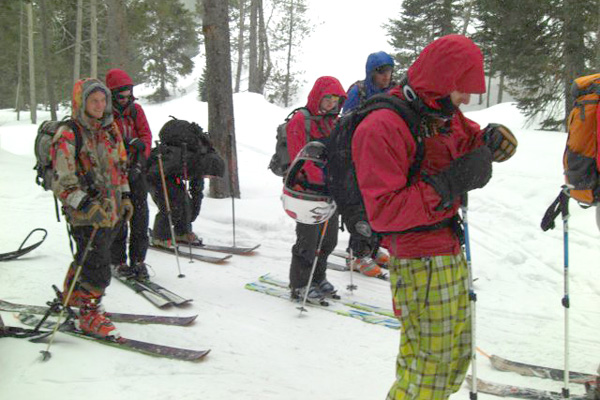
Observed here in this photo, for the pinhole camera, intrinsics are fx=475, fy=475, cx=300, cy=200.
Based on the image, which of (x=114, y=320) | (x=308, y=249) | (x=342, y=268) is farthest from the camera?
(x=342, y=268)

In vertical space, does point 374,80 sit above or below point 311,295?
above

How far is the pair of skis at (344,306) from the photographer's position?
4.69 metres

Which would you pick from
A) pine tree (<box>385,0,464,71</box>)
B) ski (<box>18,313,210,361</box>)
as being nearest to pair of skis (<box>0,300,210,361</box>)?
ski (<box>18,313,210,361</box>)

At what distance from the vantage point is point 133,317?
449 cm

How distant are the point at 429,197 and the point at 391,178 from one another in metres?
0.19

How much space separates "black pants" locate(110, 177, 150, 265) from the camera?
17.8ft

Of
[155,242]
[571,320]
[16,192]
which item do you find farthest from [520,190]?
[16,192]

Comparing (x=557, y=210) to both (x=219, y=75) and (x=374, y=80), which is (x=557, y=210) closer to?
(x=374, y=80)

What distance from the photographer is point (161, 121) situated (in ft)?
59.4


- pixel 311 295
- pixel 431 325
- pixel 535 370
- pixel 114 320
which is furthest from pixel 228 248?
pixel 431 325

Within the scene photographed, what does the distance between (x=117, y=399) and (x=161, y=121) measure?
16079 millimetres

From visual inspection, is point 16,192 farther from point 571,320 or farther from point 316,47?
point 316,47

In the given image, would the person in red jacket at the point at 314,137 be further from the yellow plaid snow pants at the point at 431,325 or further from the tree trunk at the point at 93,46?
the tree trunk at the point at 93,46

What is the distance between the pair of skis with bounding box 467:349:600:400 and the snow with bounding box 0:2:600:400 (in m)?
0.08
